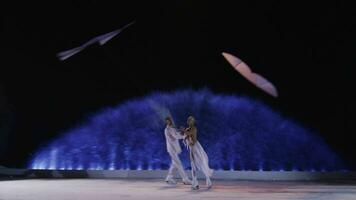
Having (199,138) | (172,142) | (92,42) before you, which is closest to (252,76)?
(199,138)

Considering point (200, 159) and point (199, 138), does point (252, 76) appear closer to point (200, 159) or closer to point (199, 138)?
point (199, 138)

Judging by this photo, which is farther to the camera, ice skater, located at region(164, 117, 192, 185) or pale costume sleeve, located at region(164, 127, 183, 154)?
pale costume sleeve, located at region(164, 127, 183, 154)

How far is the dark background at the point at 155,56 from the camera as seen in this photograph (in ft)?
60.9

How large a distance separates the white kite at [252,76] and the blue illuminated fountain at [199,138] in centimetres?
61

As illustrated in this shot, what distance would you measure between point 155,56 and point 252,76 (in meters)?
3.86

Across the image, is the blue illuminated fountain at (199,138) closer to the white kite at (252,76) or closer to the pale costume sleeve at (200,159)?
the white kite at (252,76)

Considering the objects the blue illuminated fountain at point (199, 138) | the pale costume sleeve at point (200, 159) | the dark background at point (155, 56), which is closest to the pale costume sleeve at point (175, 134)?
the pale costume sleeve at point (200, 159)

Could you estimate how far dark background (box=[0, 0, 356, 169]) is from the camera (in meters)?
18.6

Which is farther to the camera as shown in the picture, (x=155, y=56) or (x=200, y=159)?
(x=155, y=56)

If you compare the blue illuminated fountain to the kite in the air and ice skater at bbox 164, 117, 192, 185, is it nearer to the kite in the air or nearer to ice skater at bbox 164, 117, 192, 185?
the kite in the air

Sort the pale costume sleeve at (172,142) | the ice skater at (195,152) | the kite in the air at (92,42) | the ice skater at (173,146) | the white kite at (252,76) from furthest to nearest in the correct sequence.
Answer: the kite in the air at (92,42)
the white kite at (252,76)
the pale costume sleeve at (172,142)
the ice skater at (173,146)
the ice skater at (195,152)

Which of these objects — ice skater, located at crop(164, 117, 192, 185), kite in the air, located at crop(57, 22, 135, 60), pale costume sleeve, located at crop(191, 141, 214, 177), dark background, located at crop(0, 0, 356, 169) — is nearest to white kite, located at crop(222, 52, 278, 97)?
dark background, located at crop(0, 0, 356, 169)

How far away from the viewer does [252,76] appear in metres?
19.1

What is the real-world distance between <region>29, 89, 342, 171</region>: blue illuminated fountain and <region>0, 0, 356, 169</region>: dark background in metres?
0.39
